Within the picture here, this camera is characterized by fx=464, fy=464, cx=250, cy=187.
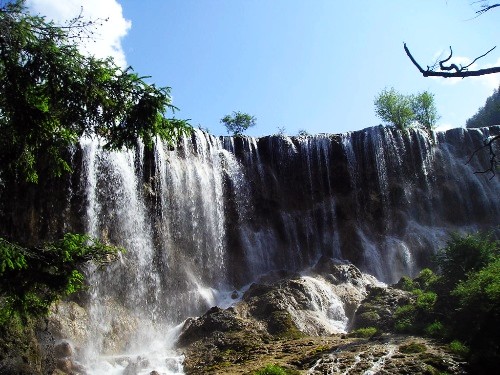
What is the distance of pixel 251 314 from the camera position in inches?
670

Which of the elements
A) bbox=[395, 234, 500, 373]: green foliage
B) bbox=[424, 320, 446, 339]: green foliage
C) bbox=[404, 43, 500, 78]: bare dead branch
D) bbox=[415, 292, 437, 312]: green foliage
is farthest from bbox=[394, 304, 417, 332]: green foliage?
bbox=[404, 43, 500, 78]: bare dead branch

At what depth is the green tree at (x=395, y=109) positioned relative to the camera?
49062 mm

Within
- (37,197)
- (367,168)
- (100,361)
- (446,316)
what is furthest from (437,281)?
(37,197)

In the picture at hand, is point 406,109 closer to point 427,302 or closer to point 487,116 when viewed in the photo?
point 487,116

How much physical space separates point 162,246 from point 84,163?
5133 millimetres

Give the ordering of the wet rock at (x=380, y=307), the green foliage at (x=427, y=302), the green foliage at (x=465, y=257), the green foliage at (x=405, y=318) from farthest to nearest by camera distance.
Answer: the wet rock at (x=380, y=307) < the green foliage at (x=465, y=257) < the green foliage at (x=427, y=302) < the green foliage at (x=405, y=318)

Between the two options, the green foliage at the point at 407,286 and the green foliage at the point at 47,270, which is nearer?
the green foliage at the point at 47,270

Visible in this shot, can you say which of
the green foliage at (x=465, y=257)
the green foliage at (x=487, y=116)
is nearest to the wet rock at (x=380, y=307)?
the green foliage at (x=465, y=257)

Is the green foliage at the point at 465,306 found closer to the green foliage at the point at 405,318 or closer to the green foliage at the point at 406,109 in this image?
the green foliage at the point at 405,318

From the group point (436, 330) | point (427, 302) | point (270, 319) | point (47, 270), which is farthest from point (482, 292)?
point (47, 270)

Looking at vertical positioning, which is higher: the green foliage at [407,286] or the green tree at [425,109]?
the green tree at [425,109]

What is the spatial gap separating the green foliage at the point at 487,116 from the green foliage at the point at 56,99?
60.4 metres

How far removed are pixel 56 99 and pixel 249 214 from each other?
62.7 feet

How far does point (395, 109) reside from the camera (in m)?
Result: 49.2
